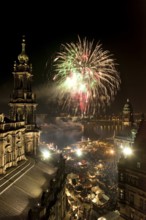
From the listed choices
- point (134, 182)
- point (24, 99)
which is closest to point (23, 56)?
point (24, 99)

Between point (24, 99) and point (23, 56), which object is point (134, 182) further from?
point (23, 56)

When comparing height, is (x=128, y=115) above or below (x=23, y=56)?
below

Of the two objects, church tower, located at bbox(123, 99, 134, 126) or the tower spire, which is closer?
the tower spire

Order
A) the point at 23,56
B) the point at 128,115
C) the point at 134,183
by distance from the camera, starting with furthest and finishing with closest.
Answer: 1. the point at 128,115
2. the point at 23,56
3. the point at 134,183

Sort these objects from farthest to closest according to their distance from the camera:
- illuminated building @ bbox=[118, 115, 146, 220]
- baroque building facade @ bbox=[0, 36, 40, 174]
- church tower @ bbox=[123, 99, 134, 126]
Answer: church tower @ bbox=[123, 99, 134, 126]
baroque building facade @ bbox=[0, 36, 40, 174]
illuminated building @ bbox=[118, 115, 146, 220]

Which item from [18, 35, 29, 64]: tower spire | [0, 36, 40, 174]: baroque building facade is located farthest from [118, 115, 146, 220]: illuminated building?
[18, 35, 29, 64]: tower spire

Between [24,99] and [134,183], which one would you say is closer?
[134,183]

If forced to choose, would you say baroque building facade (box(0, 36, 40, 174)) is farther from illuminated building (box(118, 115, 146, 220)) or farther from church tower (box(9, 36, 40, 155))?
illuminated building (box(118, 115, 146, 220))

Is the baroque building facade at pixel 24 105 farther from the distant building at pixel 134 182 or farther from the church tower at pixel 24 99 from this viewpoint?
the distant building at pixel 134 182

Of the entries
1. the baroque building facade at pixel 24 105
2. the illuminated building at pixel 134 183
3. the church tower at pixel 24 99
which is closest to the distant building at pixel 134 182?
the illuminated building at pixel 134 183
